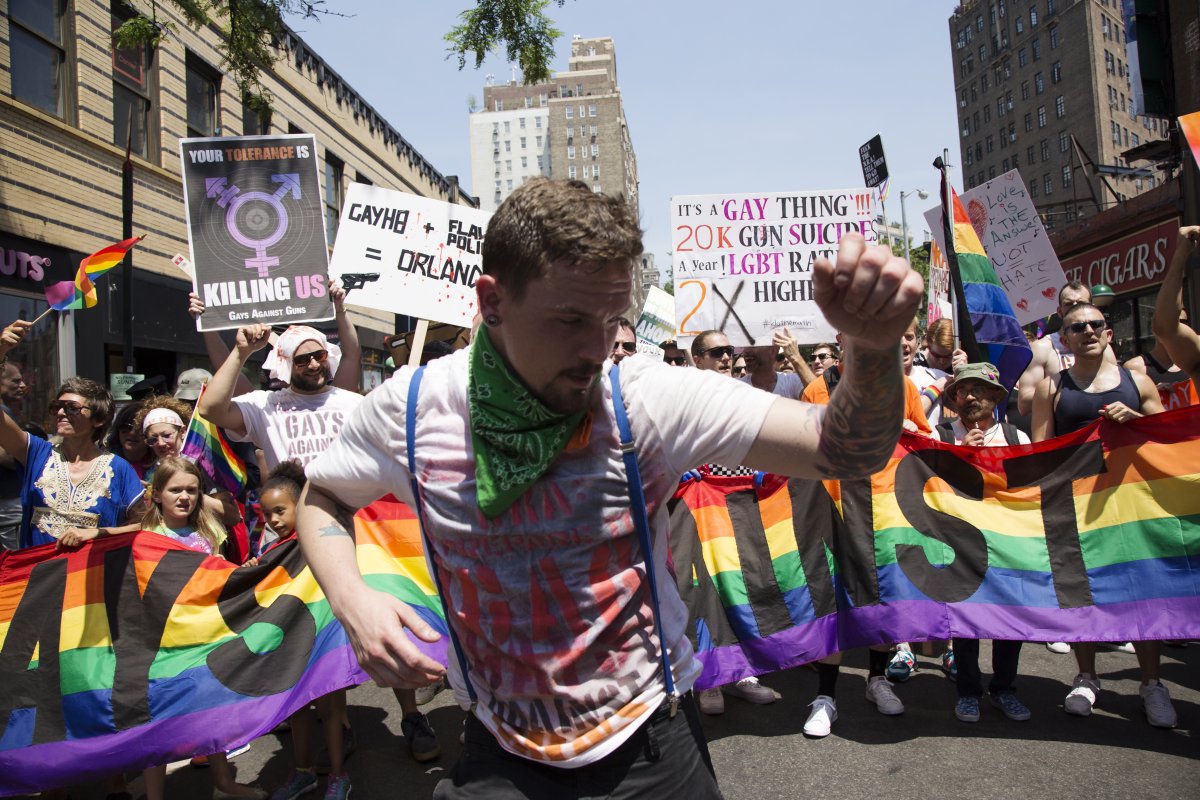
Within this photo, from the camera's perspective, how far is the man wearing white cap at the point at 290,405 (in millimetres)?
4945

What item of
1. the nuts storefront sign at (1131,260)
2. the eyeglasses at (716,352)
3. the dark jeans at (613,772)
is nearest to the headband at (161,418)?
the eyeglasses at (716,352)

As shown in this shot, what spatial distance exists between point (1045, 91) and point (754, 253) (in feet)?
273

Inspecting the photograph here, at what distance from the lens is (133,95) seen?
522 inches

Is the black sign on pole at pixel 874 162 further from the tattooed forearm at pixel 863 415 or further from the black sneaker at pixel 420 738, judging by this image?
the tattooed forearm at pixel 863 415

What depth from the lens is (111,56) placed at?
12523 millimetres

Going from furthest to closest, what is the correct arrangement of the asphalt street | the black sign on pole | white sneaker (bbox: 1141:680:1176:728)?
the black sign on pole, white sneaker (bbox: 1141:680:1176:728), the asphalt street

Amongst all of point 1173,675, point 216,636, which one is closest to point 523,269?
point 216,636

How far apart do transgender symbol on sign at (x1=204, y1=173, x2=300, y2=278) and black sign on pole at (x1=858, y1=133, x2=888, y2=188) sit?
6.35 meters

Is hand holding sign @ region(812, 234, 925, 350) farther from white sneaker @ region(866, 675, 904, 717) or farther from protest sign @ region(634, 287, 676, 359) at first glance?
protest sign @ region(634, 287, 676, 359)

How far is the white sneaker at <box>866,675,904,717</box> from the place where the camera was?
498cm

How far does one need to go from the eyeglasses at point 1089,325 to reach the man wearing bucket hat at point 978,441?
19.6 inches

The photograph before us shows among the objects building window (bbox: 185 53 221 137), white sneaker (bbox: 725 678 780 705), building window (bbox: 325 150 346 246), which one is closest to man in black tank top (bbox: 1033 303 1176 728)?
white sneaker (bbox: 725 678 780 705)

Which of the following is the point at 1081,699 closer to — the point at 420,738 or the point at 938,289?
the point at 420,738

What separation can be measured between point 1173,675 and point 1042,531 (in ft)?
4.88
